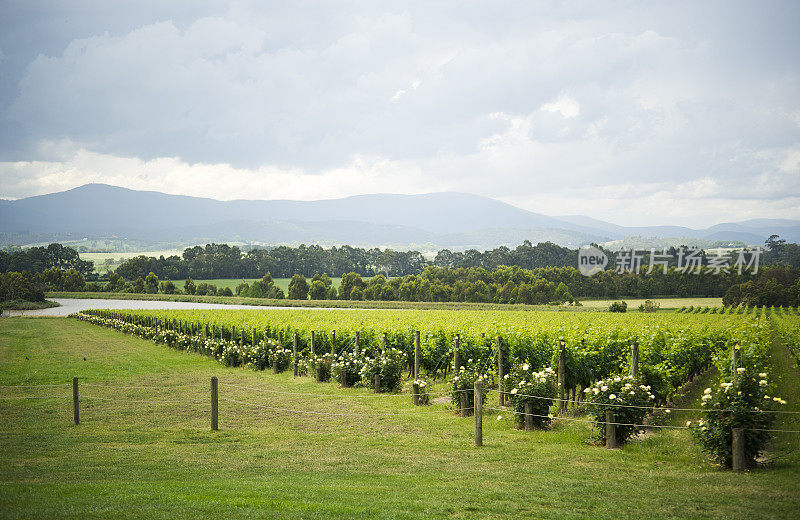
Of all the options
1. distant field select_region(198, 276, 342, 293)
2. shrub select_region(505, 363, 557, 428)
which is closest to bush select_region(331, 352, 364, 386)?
shrub select_region(505, 363, 557, 428)

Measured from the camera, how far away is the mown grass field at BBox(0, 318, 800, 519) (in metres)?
6.73

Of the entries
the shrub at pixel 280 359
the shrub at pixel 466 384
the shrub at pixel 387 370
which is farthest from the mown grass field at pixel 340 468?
the shrub at pixel 280 359

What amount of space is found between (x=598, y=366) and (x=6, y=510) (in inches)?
506

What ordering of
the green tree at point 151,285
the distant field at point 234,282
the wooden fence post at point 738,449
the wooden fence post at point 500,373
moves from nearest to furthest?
1. the wooden fence post at point 738,449
2. the wooden fence post at point 500,373
3. the green tree at point 151,285
4. the distant field at point 234,282

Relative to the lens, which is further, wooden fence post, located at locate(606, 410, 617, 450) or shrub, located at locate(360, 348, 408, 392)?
shrub, located at locate(360, 348, 408, 392)

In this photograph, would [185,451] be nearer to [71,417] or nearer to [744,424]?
[71,417]

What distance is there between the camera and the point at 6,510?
6.30 m

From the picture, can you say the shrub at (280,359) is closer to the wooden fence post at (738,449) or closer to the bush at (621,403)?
the bush at (621,403)

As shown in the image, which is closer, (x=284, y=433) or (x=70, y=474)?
(x=70, y=474)

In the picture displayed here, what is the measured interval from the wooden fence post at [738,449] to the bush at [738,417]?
16 cm

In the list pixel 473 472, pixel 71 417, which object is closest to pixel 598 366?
pixel 473 472

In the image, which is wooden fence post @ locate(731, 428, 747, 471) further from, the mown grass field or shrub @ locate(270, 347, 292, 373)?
shrub @ locate(270, 347, 292, 373)

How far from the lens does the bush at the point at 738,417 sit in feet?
26.9

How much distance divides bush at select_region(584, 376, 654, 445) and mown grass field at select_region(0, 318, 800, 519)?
0.43 metres
